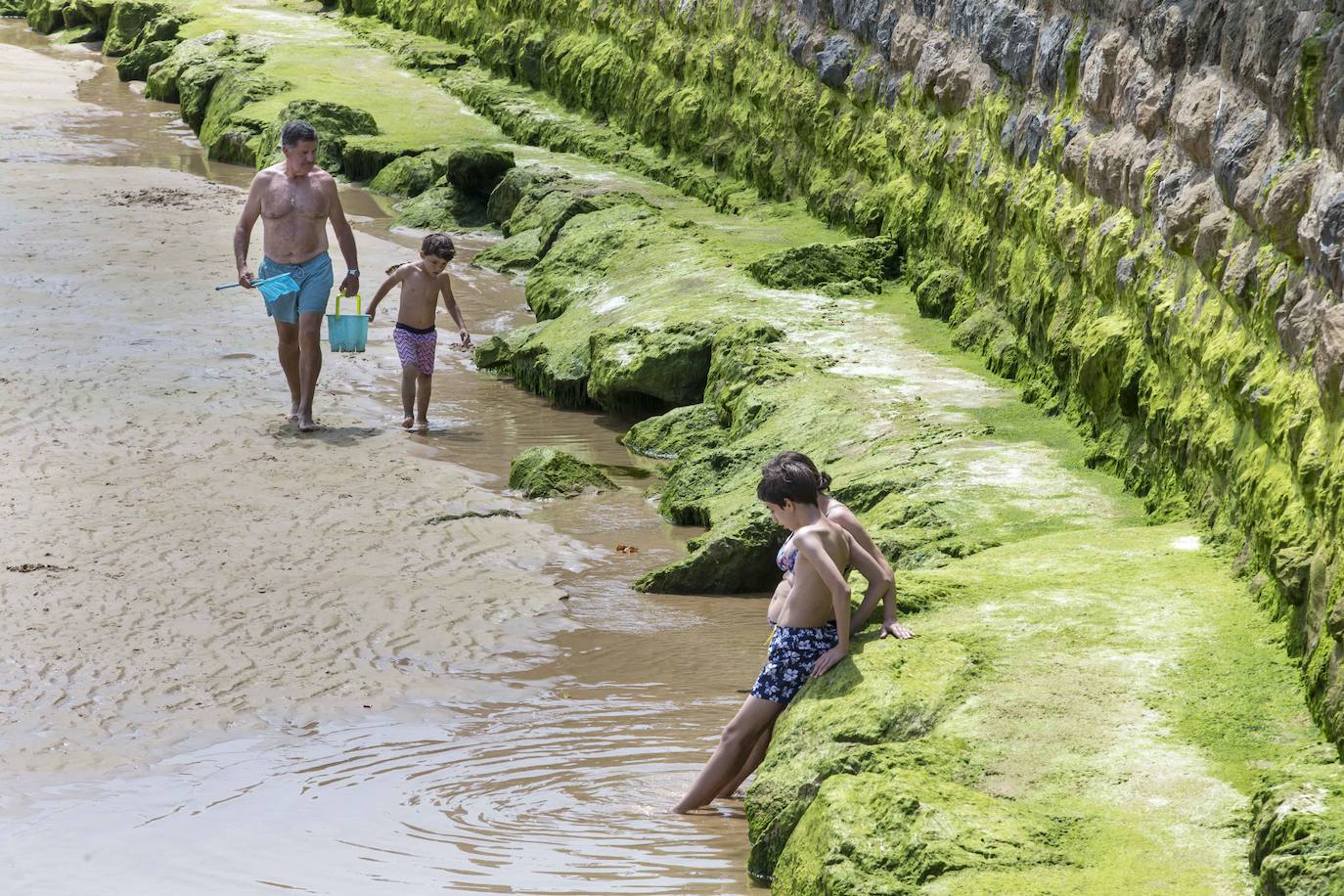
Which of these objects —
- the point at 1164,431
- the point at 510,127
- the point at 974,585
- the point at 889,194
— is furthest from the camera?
the point at 510,127

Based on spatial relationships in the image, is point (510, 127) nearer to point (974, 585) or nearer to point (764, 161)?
point (764, 161)

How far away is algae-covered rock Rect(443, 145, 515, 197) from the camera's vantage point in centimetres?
1597

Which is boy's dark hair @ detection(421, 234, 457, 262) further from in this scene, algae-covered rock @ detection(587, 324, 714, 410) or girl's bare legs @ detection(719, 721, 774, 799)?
girl's bare legs @ detection(719, 721, 774, 799)

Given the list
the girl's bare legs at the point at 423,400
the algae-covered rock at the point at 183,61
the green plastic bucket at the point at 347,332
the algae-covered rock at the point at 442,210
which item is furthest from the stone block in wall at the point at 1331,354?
the algae-covered rock at the point at 183,61

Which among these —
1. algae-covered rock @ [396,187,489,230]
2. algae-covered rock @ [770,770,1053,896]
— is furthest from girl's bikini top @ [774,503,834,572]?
algae-covered rock @ [396,187,489,230]

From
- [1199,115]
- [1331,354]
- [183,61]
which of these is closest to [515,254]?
[1199,115]

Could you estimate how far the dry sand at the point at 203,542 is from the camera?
6051mm

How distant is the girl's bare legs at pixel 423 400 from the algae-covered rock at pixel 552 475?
1.10 meters

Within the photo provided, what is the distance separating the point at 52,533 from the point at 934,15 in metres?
6.32

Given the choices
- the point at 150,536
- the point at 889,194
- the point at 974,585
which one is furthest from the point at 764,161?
→ the point at 974,585

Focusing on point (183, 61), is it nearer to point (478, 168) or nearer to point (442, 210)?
point (478, 168)

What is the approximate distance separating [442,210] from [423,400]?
6.23m

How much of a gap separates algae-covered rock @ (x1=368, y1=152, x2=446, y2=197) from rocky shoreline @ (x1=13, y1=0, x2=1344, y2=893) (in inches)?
72.0

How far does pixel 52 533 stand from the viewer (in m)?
7.51
